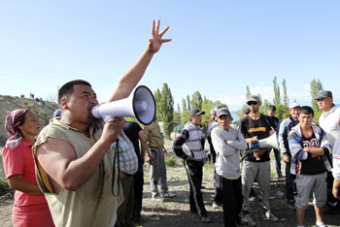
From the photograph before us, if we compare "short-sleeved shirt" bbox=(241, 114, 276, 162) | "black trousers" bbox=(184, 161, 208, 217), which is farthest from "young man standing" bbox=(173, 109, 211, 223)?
"short-sleeved shirt" bbox=(241, 114, 276, 162)

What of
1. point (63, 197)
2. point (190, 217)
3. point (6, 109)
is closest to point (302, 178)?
point (190, 217)

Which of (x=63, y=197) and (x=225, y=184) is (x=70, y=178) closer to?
(x=63, y=197)

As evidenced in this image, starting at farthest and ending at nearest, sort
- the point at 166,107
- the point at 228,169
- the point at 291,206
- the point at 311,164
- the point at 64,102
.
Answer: the point at 166,107 → the point at 291,206 → the point at 228,169 → the point at 311,164 → the point at 64,102

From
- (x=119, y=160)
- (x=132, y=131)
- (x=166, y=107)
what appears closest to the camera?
(x=119, y=160)

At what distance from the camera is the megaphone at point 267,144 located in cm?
370

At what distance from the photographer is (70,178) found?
1170 millimetres

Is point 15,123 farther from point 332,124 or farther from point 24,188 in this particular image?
point 332,124

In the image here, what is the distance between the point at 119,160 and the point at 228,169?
7.21ft

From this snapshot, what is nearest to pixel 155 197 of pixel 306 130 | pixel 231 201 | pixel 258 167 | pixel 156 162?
pixel 156 162

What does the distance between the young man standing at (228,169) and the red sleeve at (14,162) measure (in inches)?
101

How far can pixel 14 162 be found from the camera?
2121 mm

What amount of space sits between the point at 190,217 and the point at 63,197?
3369 millimetres

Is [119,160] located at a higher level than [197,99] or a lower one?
lower

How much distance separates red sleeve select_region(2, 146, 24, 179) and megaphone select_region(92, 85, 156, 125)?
129 cm
